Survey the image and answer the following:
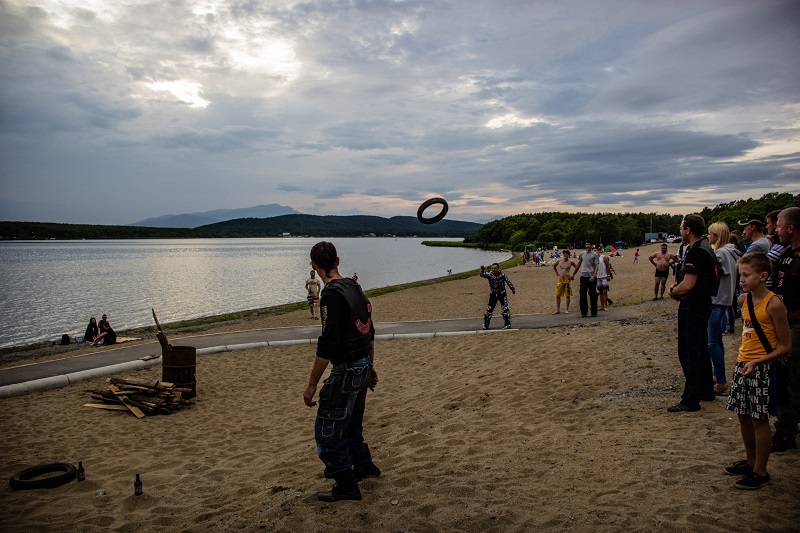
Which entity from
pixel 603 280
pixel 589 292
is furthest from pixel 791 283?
pixel 603 280

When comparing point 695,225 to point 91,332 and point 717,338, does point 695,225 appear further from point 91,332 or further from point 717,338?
point 91,332

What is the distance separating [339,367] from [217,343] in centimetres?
1073

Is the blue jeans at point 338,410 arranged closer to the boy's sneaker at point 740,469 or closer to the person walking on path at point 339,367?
the person walking on path at point 339,367

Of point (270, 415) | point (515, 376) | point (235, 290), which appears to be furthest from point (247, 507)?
point (235, 290)

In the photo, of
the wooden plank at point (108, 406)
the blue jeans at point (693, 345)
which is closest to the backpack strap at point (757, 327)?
the blue jeans at point (693, 345)

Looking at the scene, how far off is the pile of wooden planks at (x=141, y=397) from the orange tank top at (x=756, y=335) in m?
8.29

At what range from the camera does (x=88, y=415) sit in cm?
806

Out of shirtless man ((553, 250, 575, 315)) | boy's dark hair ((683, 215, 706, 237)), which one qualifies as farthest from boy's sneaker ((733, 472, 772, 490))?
shirtless man ((553, 250, 575, 315))

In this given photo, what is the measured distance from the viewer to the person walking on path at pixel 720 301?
21.1 ft

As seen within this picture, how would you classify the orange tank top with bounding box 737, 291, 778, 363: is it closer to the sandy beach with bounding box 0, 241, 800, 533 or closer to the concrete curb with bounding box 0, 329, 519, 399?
the sandy beach with bounding box 0, 241, 800, 533

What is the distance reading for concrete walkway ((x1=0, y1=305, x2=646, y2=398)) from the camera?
979cm

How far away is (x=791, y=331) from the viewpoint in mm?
4691

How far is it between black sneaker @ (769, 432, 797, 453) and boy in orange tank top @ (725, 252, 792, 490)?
696 mm

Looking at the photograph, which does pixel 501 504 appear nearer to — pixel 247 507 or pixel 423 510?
pixel 423 510
